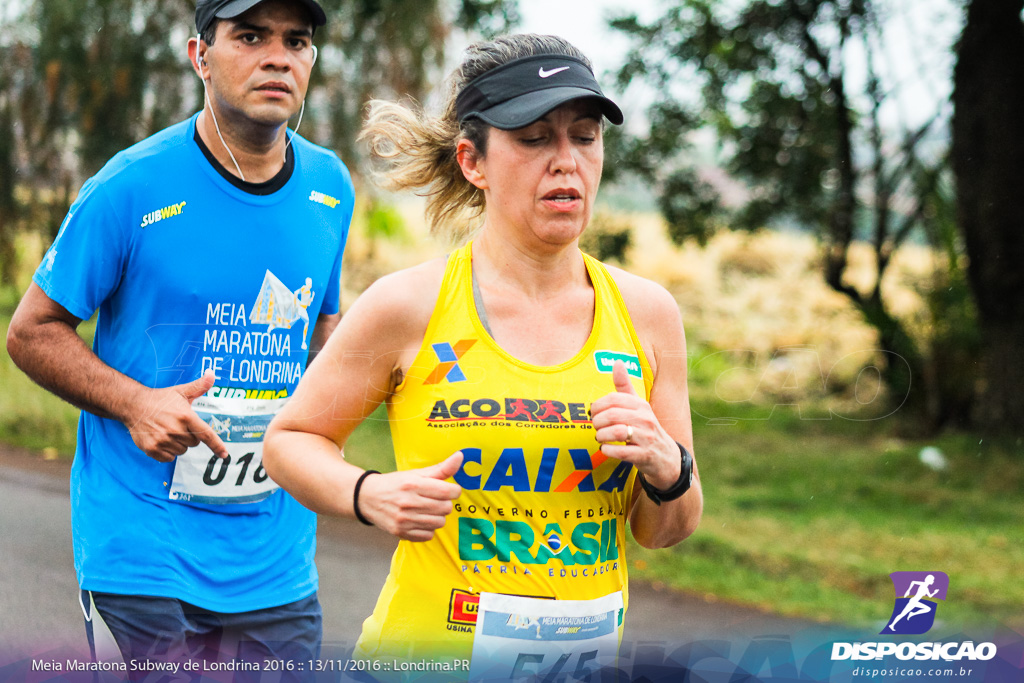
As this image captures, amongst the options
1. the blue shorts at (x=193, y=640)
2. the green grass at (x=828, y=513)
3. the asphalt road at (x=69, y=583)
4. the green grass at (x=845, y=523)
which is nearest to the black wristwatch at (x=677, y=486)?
the blue shorts at (x=193, y=640)

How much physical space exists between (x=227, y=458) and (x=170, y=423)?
0.71ft

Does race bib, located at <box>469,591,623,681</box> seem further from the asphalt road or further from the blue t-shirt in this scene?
the asphalt road

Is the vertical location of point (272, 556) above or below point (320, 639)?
above

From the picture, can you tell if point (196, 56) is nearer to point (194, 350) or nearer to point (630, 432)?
point (194, 350)

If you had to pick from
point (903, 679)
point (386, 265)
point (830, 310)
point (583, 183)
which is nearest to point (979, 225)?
point (830, 310)

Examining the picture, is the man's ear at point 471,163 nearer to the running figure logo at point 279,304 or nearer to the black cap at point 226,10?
the running figure logo at point 279,304

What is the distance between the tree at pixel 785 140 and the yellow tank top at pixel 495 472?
6094mm

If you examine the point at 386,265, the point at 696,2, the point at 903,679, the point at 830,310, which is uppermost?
the point at 696,2

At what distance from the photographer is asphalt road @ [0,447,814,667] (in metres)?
3.90

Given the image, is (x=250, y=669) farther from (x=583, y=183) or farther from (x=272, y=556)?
(x=583, y=183)

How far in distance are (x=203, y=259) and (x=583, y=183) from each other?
102cm

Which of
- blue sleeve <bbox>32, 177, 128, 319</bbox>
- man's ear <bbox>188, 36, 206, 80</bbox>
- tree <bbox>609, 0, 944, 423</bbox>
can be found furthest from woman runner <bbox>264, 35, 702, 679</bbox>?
tree <bbox>609, 0, 944, 423</bbox>

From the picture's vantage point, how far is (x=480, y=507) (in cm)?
174

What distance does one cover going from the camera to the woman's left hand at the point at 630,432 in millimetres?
1586
